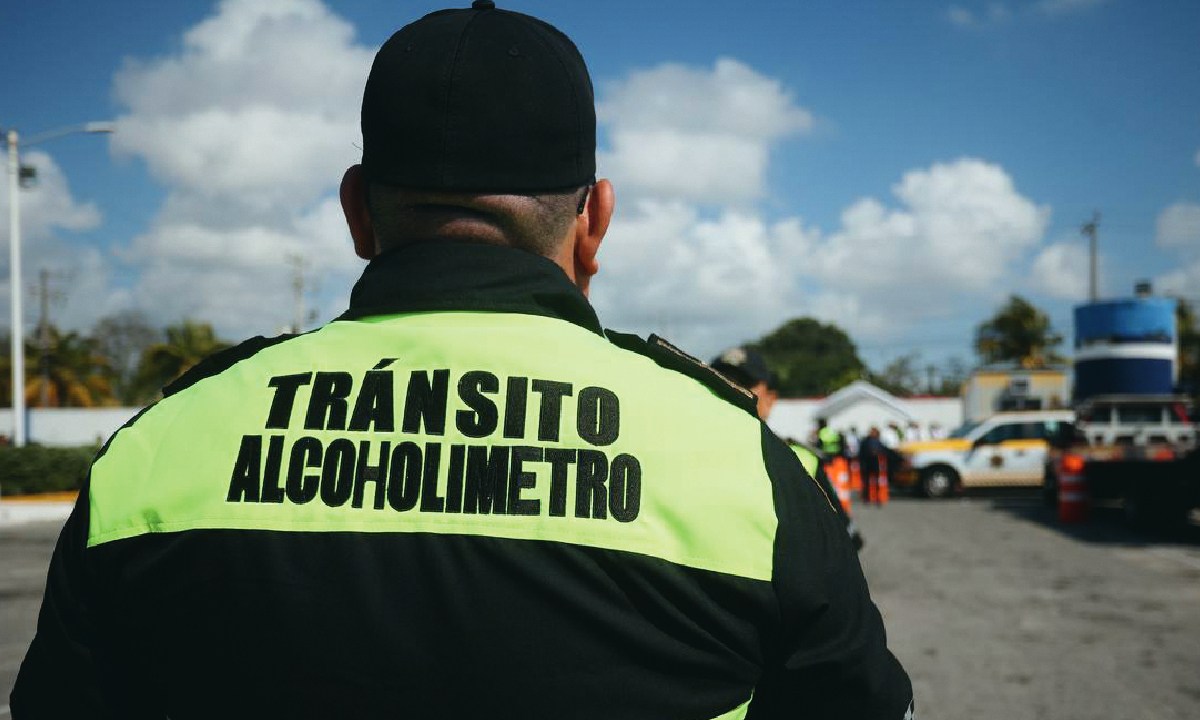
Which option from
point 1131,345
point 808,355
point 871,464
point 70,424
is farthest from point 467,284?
point 808,355

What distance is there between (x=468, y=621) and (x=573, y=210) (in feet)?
1.96

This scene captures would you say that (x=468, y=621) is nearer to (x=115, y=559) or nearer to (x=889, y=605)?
(x=115, y=559)

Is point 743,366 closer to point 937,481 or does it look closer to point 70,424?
point 937,481

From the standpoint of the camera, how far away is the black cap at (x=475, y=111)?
130 cm

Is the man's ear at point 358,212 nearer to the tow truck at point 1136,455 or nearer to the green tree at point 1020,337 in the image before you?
the tow truck at point 1136,455

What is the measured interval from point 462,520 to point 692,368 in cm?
36

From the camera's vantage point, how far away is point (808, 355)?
97.6m

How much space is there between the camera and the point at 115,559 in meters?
1.21

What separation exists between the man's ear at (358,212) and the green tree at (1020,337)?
2045 inches

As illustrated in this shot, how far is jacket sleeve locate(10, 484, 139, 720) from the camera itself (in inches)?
47.9

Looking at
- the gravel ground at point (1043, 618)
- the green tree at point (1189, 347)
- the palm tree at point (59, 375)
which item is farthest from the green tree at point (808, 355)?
the gravel ground at point (1043, 618)

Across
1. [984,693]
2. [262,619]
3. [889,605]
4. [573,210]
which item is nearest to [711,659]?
[262,619]

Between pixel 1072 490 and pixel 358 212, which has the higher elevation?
pixel 358 212

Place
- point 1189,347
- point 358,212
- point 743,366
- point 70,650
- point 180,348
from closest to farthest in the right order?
point 70,650, point 358,212, point 743,366, point 180,348, point 1189,347
